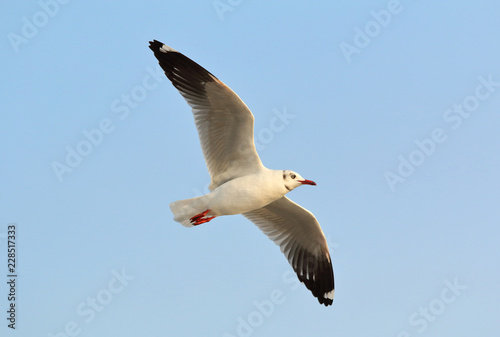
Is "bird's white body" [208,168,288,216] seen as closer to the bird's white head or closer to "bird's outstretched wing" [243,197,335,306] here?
the bird's white head

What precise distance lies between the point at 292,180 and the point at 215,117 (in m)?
1.19

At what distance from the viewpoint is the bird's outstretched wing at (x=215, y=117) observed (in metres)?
7.57


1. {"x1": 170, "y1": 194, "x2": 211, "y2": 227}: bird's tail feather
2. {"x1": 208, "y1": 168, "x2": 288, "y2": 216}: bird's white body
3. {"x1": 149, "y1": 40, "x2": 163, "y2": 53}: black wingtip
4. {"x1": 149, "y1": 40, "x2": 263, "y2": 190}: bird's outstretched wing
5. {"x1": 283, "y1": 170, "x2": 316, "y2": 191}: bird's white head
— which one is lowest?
{"x1": 283, "y1": 170, "x2": 316, "y2": 191}: bird's white head

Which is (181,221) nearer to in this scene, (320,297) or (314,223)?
(314,223)

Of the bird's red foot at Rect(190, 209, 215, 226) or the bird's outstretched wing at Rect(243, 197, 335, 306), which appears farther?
the bird's outstretched wing at Rect(243, 197, 335, 306)

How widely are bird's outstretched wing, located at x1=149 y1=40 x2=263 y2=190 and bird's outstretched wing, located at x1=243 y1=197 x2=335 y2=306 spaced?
1088 mm

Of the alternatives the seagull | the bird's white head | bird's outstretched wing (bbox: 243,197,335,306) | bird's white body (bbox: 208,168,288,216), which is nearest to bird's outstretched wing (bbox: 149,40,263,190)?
the seagull

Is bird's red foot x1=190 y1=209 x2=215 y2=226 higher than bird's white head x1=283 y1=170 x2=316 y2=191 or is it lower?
higher

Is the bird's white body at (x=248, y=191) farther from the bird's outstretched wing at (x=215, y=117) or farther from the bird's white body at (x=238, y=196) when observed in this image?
the bird's outstretched wing at (x=215, y=117)

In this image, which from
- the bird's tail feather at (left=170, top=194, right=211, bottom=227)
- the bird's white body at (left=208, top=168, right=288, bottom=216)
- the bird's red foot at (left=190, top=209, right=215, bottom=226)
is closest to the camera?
the bird's white body at (left=208, top=168, right=288, bottom=216)

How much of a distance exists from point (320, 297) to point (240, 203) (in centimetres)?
238

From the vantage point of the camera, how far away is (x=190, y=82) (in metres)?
7.83

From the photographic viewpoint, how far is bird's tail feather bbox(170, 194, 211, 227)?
7.80m

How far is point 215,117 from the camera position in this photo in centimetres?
771
